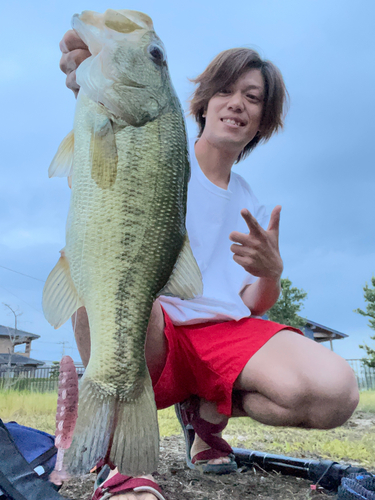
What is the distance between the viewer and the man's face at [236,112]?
2127 millimetres

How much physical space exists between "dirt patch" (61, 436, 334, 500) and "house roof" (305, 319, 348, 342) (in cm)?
1797

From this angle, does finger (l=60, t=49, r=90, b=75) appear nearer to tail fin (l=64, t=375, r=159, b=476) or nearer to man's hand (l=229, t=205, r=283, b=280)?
man's hand (l=229, t=205, r=283, b=280)

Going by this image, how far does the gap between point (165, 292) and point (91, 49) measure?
2.45 ft

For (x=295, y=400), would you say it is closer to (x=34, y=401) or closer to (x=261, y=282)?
(x=261, y=282)

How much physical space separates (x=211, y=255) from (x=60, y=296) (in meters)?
1.07

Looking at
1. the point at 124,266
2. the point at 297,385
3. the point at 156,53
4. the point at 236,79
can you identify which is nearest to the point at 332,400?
the point at 297,385

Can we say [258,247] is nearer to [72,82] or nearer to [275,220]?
[275,220]

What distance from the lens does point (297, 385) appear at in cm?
176

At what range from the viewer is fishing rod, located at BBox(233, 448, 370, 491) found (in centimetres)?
220

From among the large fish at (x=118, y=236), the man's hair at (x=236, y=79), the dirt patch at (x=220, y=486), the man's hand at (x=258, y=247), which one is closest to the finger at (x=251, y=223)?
the man's hand at (x=258, y=247)

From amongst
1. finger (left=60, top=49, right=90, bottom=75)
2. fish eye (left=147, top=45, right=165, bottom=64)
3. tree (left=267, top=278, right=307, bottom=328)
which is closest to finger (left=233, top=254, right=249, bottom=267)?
fish eye (left=147, top=45, right=165, bottom=64)

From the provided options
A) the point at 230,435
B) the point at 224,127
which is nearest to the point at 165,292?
the point at 224,127

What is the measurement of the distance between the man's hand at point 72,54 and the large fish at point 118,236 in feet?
0.48

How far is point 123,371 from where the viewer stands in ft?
3.55
